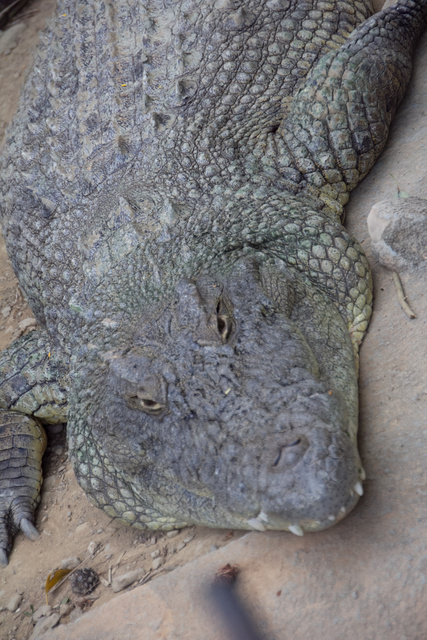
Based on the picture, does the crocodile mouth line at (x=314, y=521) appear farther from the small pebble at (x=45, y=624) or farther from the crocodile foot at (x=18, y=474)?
the crocodile foot at (x=18, y=474)

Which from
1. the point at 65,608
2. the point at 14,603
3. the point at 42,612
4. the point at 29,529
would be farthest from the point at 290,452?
the point at 29,529

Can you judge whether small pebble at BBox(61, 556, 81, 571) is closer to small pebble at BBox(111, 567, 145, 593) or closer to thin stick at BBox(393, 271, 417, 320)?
small pebble at BBox(111, 567, 145, 593)

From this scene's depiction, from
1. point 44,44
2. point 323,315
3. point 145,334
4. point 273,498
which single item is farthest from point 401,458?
point 44,44

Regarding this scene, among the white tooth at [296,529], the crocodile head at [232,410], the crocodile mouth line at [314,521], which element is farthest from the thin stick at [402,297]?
the white tooth at [296,529]

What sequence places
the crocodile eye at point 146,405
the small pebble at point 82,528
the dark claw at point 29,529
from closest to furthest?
the crocodile eye at point 146,405, the small pebble at point 82,528, the dark claw at point 29,529

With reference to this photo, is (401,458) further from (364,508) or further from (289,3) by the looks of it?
(289,3)

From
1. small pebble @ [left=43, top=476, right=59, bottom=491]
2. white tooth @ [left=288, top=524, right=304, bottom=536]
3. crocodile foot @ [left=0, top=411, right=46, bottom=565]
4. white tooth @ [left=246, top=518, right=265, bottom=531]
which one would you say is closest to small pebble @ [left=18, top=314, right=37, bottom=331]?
crocodile foot @ [left=0, top=411, right=46, bottom=565]
